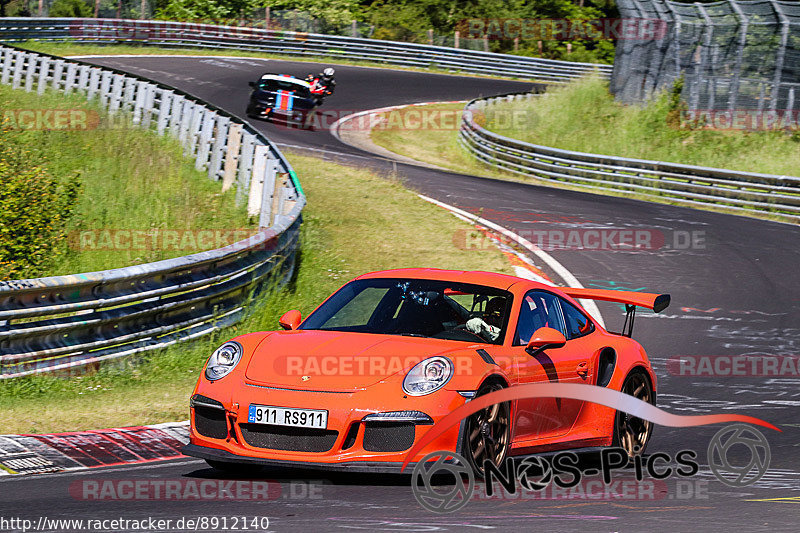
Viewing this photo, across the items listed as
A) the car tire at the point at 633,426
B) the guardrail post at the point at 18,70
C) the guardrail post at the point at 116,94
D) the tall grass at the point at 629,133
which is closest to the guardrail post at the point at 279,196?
the car tire at the point at 633,426

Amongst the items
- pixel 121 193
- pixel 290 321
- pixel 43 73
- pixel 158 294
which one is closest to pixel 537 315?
pixel 290 321

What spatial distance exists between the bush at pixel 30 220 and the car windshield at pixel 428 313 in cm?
651

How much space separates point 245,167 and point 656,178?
12.1 m

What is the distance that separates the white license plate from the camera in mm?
5965

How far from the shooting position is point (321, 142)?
1165 inches

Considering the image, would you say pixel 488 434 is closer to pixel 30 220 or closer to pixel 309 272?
pixel 309 272

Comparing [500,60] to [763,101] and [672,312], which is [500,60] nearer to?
[763,101]

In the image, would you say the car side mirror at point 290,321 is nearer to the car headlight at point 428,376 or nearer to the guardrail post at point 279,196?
the car headlight at point 428,376

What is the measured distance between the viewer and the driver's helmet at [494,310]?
7195 mm

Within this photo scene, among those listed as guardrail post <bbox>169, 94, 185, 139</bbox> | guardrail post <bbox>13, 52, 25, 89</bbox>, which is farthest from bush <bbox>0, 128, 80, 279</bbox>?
guardrail post <bbox>13, 52, 25, 89</bbox>

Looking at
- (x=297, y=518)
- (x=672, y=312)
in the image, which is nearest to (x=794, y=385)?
(x=672, y=312)

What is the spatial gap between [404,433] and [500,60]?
43.1m

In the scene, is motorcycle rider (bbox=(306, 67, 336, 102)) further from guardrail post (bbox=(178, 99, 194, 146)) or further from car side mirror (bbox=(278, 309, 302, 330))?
car side mirror (bbox=(278, 309, 302, 330))

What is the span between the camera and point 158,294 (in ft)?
32.8
